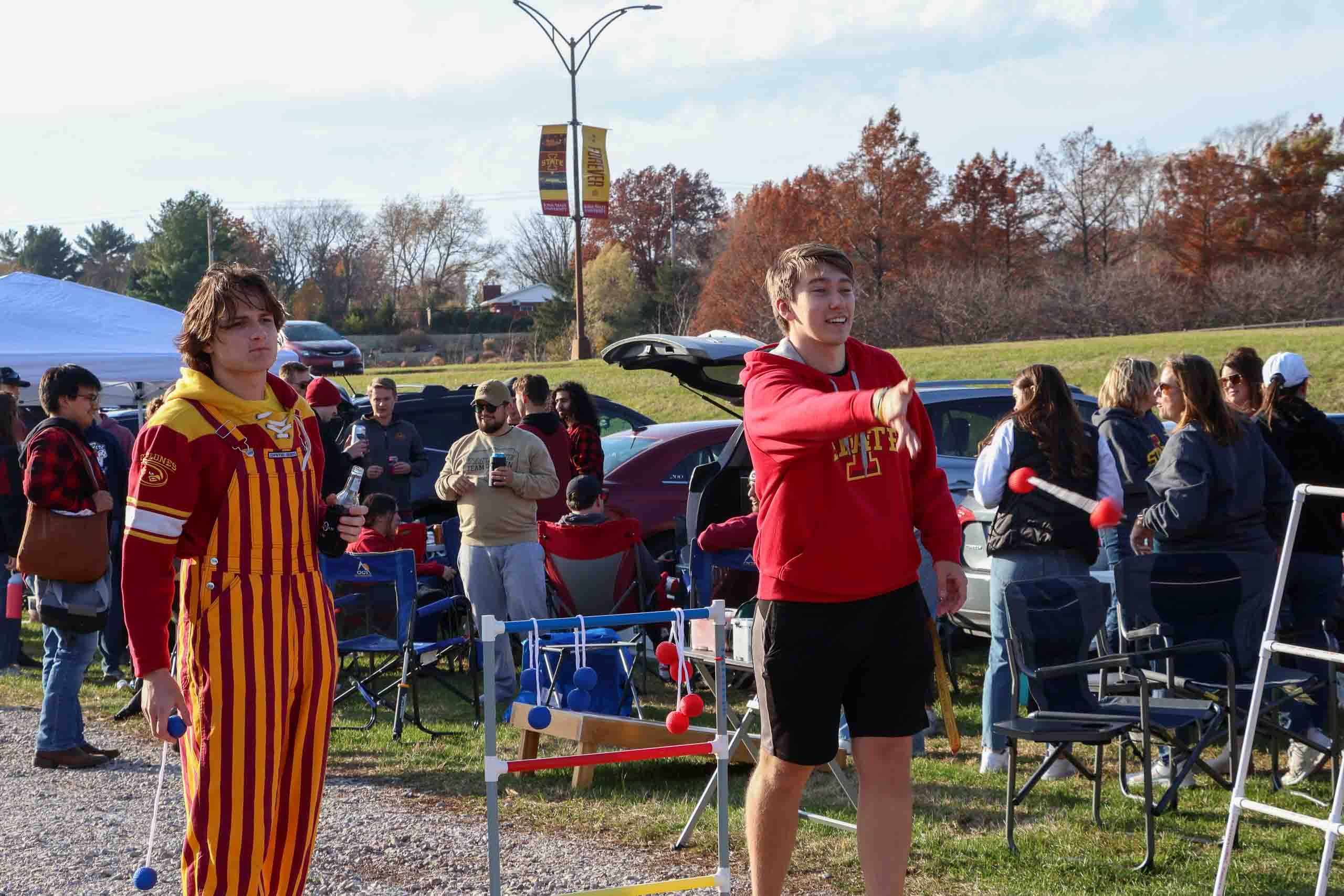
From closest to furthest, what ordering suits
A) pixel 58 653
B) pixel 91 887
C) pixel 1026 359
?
pixel 91 887 < pixel 58 653 < pixel 1026 359

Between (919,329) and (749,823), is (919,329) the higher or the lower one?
the higher one

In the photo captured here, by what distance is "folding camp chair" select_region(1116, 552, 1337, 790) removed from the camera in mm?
5680

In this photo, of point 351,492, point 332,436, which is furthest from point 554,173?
point 351,492

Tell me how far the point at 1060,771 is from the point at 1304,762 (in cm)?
104

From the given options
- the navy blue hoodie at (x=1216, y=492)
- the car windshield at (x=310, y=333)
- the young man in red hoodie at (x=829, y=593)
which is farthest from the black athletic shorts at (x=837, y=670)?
the car windshield at (x=310, y=333)

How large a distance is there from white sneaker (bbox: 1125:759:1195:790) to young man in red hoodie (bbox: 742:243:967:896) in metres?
2.55

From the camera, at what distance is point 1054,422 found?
233 inches

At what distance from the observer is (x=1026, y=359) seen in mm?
26516

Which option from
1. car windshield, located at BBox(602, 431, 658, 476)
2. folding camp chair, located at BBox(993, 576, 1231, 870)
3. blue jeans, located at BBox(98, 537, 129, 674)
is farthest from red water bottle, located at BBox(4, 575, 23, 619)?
folding camp chair, located at BBox(993, 576, 1231, 870)

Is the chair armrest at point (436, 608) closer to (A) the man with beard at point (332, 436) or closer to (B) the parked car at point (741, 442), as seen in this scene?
(A) the man with beard at point (332, 436)

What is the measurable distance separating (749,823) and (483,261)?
78846 millimetres

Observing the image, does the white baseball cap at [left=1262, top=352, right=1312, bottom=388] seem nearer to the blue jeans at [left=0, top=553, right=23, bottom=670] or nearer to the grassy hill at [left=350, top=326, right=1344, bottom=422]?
the blue jeans at [left=0, top=553, right=23, bottom=670]

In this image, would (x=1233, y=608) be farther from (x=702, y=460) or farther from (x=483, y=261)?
(x=483, y=261)

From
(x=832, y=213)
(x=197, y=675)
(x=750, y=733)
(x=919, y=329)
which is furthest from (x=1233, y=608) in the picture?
(x=832, y=213)
